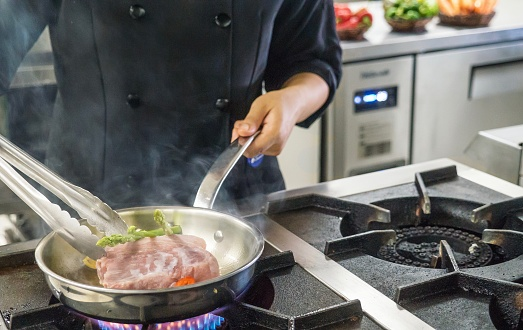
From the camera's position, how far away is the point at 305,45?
146 centimetres

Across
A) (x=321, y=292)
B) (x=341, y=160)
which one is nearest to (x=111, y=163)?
(x=321, y=292)

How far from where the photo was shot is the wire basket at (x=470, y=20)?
2744 mm

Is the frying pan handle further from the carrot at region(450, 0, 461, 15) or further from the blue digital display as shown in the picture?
the carrot at region(450, 0, 461, 15)

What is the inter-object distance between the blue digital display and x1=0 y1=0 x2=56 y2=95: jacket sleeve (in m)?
1.44

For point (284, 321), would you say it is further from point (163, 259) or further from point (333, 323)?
point (163, 259)

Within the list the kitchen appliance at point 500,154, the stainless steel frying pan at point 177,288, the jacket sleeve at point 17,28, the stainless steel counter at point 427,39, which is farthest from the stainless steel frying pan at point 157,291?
the stainless steel counter at point 427,39

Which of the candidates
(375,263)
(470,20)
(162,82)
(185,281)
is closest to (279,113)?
(162,82)

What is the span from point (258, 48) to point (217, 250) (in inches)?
20.4

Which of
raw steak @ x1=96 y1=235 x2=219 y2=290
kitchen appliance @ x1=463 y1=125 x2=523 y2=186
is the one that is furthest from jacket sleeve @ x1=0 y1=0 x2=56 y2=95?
kitchen appliance @ x1=463 y1=125 x2=523 y2=186

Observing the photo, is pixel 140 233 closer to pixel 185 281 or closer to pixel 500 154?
pixel 185 281

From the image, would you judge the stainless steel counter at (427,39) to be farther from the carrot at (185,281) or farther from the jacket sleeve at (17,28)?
the carrot at (185,281)

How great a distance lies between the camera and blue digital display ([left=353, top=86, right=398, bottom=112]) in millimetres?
2586

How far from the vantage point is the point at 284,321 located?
792 mm

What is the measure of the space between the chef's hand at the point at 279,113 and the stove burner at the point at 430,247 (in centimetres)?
26
